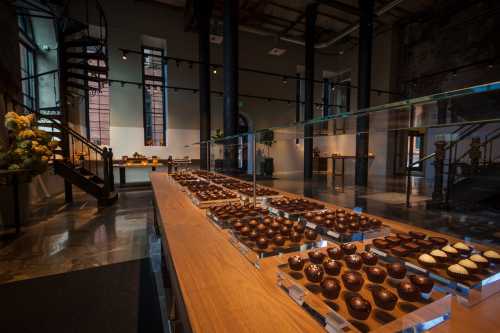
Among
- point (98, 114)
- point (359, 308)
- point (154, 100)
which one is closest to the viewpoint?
point (359, 308)

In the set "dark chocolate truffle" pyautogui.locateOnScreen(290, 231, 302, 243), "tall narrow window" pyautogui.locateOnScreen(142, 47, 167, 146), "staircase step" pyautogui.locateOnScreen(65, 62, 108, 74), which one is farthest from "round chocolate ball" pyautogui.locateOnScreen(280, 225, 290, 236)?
"tall narrow window" pyautogui.locateOnScreen(142, 47, 167, 146)

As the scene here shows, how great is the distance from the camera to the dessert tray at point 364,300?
1.63 feet

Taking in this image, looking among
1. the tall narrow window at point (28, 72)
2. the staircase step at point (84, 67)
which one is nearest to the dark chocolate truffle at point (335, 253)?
the staircase step at point (84, 67)

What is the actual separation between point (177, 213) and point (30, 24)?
28.2ft

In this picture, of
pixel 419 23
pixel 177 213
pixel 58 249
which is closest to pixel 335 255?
pixel 177 213

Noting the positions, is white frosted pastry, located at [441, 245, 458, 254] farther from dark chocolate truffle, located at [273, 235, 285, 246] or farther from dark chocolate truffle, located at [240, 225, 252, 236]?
dark chocolate truffle, located at [240, 225, 252, 236]

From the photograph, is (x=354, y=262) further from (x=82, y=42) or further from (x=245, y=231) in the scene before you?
(x=82, y=42)

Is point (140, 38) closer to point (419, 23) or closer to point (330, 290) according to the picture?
point (330, 290)

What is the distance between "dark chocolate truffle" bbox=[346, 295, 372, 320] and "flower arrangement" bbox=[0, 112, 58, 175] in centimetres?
451

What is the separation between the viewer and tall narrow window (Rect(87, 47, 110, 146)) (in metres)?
7.80

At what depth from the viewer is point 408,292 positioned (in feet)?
1.87

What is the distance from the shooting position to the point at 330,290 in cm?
59

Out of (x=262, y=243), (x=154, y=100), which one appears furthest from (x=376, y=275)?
(x=154, y=100)

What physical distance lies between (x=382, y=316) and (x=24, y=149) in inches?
185
